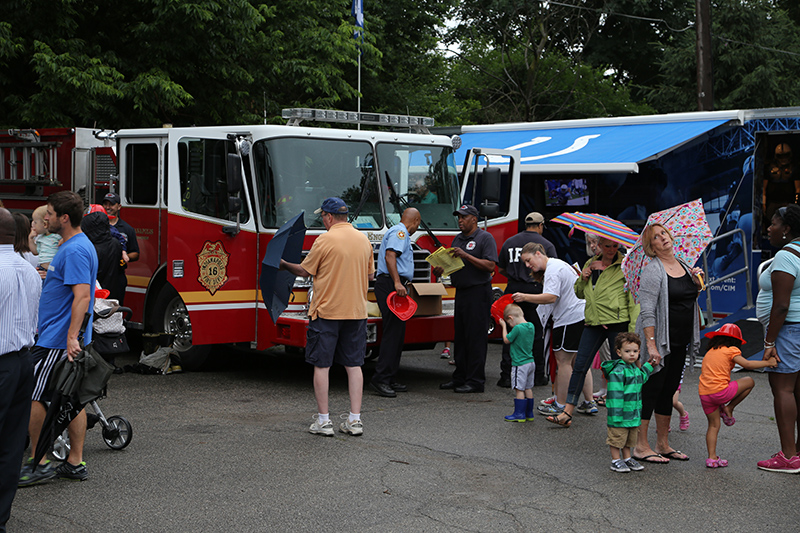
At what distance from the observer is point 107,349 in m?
6.64

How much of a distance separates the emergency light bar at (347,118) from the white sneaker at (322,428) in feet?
11.7

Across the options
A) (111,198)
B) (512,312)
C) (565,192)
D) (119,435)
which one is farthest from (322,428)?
(565,192)

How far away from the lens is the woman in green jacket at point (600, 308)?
7.58 metres

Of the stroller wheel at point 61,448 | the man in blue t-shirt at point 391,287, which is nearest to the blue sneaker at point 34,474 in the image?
the stroller wheel at point 61,448

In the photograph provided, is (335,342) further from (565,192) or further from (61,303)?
(565,192)

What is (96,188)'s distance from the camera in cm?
1159

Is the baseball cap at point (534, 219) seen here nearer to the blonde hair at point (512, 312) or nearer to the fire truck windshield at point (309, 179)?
the fire truck windshield at point (309, 179)

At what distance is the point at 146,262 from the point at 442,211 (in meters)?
3.46

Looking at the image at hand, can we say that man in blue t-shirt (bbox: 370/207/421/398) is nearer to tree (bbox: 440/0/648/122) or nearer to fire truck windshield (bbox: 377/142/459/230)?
fire truck windshield (bbox: 377/142/459/230)

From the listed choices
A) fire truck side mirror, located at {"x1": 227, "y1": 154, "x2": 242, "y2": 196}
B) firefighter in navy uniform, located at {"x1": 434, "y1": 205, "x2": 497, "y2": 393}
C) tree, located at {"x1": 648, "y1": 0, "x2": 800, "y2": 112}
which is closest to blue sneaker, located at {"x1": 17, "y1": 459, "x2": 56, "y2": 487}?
fire truck side mirror, located at {"x1": 227, "y1": 154, "x2": 242, "y2": 196}

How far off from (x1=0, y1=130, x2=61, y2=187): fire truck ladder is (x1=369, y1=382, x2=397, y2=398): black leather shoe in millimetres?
5087

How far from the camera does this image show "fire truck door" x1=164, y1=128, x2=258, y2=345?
9.45 meters

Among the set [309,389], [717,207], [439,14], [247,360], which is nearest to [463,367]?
[309,389]

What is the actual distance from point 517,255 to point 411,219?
49.2 inches
